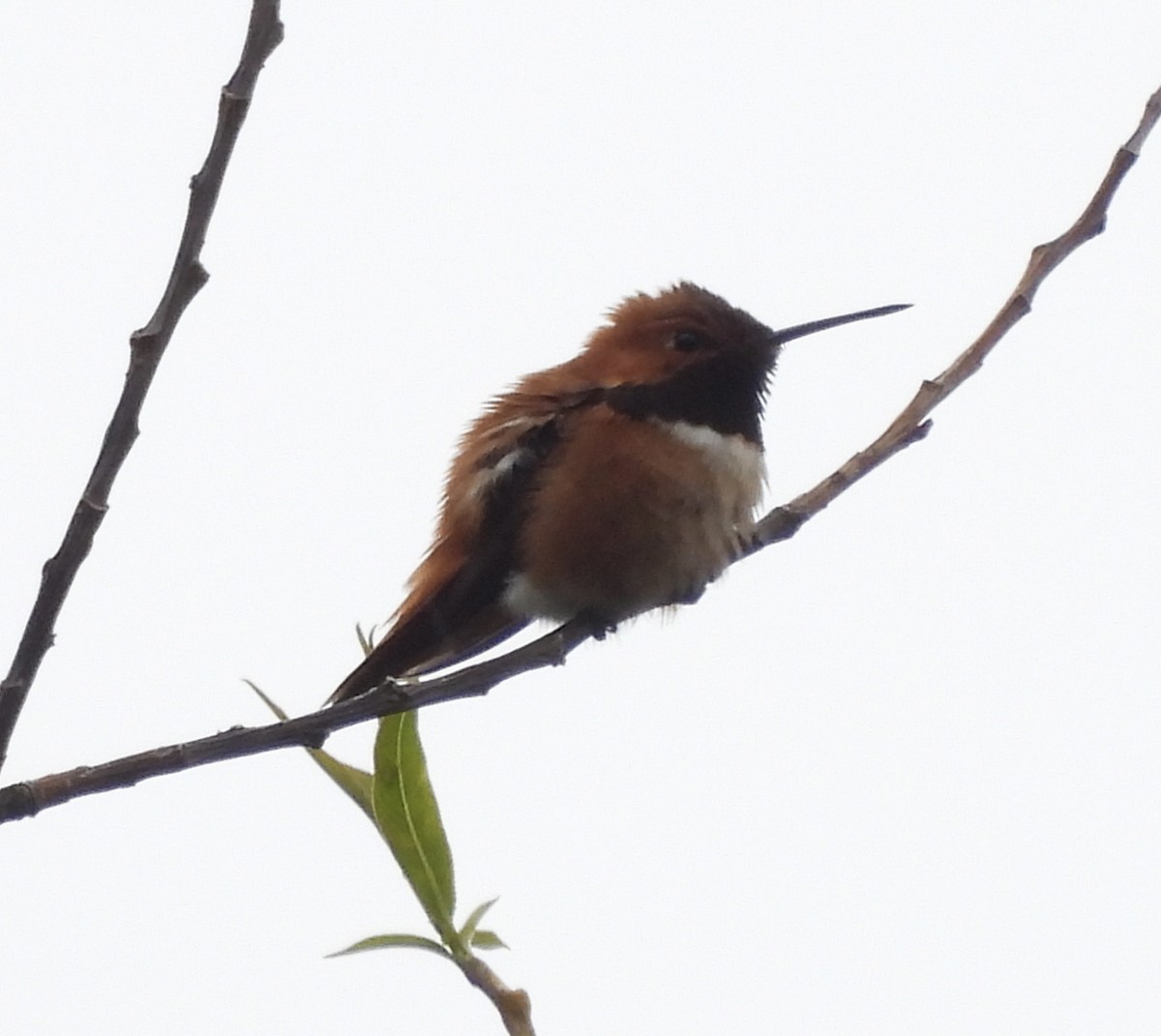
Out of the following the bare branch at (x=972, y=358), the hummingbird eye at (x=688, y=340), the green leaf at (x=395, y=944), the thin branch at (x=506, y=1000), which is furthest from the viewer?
the hummingbird eye at (x=688, y=340)

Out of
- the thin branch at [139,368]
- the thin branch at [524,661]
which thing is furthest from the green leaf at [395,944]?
the thin branch at [139,368]

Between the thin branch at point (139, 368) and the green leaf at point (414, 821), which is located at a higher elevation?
the thin branch at point (139, 368)

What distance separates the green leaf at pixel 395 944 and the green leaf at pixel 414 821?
2cm

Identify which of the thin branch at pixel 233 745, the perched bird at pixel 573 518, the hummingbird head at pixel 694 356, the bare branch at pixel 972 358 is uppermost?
the hummingbird head at pixel 694 356

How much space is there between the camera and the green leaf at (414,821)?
229 centimetres

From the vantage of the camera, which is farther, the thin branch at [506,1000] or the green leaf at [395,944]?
the green leaf at [395,944]

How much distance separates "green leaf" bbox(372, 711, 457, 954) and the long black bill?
1.93m

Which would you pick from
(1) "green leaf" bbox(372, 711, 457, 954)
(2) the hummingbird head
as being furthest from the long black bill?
(1) "green leaf" bbox(372, 711, 457, 954)

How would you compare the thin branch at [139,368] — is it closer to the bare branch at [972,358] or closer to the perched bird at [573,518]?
the bare branch at [972,358]

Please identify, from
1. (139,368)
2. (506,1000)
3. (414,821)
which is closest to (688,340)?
(414,821)

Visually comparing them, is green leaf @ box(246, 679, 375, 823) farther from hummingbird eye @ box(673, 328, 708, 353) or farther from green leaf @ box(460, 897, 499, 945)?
hummingbird eye @ box(673, 328, 708, 353)

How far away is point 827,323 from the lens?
4.13 m

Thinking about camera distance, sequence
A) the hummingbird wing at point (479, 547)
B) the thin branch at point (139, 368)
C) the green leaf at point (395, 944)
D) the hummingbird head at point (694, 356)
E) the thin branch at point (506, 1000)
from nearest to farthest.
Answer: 1. the thin branch at point (139, 368)
2. the thin branch at point (506, 1000)
3. the green leaf at point (395, 944)
4. the hummingbird wing at point (479, 547)
5. the hummingbird head at point (694, 356)

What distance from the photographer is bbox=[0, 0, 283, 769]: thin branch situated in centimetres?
169
